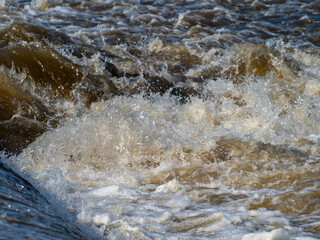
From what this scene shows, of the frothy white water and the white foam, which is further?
the frothy white water

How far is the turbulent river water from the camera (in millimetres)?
2920

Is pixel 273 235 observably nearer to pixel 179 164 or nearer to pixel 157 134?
pixel 179 164

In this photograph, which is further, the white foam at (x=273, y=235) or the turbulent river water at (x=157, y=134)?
the turbulent river water at (x=157, y=134)

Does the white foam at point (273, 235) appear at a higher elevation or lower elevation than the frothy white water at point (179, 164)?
higher

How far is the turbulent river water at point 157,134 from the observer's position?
9.58 feet

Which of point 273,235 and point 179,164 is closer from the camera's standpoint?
point 273,235

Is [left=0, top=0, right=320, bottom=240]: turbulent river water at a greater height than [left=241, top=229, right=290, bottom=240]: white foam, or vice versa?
[left=241, top=229, right=290, bottom=240]: white foam

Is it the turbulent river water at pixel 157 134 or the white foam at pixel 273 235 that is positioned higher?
the white foam at pixel 273 235

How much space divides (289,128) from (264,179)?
1.30m

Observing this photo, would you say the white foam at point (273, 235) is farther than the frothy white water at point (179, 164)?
No

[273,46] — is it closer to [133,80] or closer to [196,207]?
[133,80]

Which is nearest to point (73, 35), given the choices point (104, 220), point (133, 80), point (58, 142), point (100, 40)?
point (100, 40)

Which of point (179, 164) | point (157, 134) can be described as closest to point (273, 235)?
point (179, 164)

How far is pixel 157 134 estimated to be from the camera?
442 centimetres
